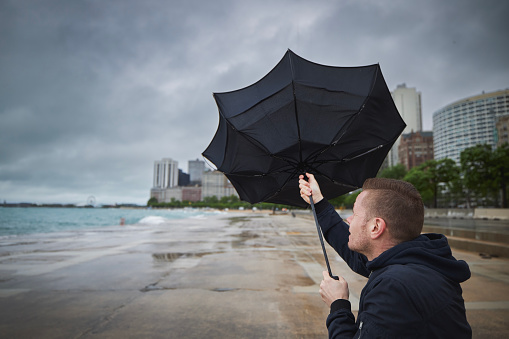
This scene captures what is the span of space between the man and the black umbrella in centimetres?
94

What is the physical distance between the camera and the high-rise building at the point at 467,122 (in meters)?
156

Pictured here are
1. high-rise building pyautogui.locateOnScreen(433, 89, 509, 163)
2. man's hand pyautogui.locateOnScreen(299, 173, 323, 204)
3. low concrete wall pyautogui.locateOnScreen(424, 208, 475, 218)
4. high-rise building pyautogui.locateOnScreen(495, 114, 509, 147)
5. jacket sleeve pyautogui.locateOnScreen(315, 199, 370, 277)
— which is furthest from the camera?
high-rise building pyautogui.locateOnScreen(433, 89, 509, 163)

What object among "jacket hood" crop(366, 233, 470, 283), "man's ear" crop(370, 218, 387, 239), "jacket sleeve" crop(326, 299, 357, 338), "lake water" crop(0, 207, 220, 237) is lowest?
"lake water" crop(0, 207, 220, 237)

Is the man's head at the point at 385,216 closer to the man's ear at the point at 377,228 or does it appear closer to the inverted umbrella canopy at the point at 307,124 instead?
the man's ear at the point at 377,228

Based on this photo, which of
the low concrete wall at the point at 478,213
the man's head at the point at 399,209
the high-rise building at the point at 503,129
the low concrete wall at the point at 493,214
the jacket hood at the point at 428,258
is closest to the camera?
the jacket hood at the point at 428,258

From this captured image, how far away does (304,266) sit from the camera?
8906 millimetres

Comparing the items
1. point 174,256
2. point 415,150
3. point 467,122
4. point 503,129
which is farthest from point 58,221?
point 467,122

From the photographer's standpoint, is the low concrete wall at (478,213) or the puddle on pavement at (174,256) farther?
the low concrete wall at (478,213)

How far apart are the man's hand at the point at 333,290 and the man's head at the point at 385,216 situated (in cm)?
23

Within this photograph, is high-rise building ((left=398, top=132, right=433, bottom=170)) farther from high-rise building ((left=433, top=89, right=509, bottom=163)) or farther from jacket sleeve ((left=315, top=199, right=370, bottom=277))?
jacket sleeve ((left=315, top=199, right=370, bottom=277))

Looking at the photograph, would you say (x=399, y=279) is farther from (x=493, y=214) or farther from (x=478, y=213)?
(x=478, y=213)

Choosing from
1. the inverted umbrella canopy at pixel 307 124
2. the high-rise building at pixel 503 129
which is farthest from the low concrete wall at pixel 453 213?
the high-rise building at pixel 503 129

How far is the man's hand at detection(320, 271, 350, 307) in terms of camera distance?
171 centimetres

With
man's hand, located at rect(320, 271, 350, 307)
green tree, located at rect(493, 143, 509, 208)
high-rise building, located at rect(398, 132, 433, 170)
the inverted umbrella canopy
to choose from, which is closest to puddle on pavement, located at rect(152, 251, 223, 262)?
the inverted umbrella canopy
